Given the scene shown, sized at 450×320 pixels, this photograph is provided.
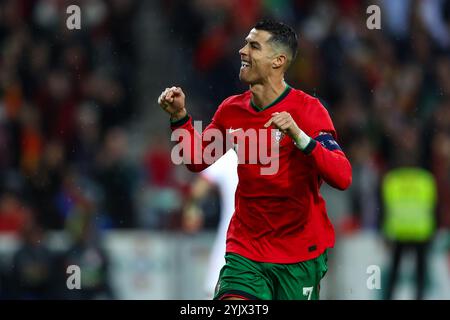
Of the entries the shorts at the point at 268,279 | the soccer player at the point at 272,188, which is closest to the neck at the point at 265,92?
the soccer player at the point at 272,188

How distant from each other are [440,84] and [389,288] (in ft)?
9.31

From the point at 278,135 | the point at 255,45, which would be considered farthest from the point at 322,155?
the point at 255,45

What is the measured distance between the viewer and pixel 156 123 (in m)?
16.1

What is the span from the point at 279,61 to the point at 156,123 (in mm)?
8443

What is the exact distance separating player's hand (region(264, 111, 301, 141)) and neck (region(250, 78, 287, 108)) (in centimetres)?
54

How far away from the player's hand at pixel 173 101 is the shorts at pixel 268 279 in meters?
0.89

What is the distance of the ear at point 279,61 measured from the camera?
775 cm

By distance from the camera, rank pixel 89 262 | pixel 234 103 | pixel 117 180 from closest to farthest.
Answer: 1. pixel 234 103
2. pixel 89 262
3. pixel 117 180

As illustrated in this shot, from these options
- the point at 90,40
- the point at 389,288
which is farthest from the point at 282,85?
the point at 90,40

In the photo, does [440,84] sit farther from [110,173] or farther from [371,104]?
[110,173]

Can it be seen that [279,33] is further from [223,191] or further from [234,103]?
[223,191]

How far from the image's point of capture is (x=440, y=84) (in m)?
15.3

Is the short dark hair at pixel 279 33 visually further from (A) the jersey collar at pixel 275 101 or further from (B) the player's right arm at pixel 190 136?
(B) the player's right arm at pixel 190 136
